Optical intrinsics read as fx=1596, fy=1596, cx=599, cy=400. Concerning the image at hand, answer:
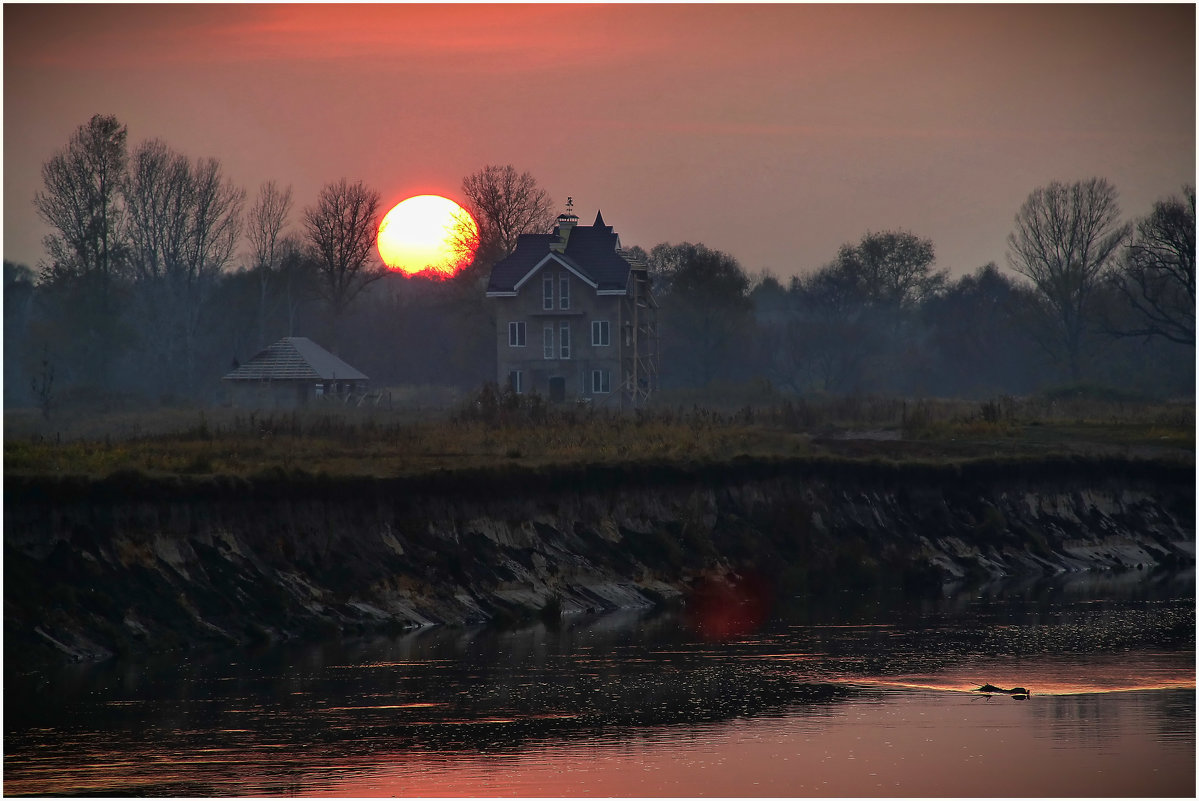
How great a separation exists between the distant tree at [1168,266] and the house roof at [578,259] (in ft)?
91.3

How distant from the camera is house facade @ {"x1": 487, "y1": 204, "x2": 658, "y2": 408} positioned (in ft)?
273

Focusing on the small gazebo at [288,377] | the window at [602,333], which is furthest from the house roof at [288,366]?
the window at [602,333]

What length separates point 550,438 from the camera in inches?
1786

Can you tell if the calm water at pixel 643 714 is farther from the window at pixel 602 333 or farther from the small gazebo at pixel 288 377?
the small gazebo at pixel 288 377

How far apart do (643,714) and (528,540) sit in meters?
11.8

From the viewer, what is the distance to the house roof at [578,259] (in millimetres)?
83688

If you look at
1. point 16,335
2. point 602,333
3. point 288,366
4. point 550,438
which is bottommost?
point 550,438

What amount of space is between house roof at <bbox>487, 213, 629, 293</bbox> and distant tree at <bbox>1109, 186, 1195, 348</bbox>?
27.8 metres

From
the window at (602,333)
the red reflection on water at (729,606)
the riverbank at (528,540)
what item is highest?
the window at (602,333)

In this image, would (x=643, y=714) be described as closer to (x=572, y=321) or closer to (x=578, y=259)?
(x=572, y=321)

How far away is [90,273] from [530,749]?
252 ft

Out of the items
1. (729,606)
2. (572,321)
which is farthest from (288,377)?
(729,606)

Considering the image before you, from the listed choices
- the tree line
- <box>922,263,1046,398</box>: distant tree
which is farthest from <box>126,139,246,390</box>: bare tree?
<box>922,263,1046,398</box>: distant tree

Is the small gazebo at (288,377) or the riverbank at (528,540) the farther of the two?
the small gazebo at (288,377)
